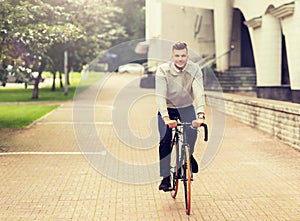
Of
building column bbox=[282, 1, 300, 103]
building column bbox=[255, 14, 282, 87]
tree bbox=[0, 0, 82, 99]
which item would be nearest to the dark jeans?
tree bbox=[0, 0, 82, 99]

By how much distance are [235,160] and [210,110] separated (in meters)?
11.7

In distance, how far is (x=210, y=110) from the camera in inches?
878

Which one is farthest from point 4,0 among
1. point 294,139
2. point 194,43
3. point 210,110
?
point 194,43

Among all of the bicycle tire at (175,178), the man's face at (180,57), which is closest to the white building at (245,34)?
the bicycle tire at (175,178)

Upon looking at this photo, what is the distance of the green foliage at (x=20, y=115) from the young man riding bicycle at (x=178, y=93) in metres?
9.99

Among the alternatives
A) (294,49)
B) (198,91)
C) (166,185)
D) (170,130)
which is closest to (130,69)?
(294,49)

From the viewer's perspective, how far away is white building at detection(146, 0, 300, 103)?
17975 millimetres

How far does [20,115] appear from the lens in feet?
65.2

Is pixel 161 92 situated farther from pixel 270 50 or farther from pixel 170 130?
pixel 270 50

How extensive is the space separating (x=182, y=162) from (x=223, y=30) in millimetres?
22627

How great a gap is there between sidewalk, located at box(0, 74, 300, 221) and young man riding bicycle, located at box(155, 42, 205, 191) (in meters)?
0.79

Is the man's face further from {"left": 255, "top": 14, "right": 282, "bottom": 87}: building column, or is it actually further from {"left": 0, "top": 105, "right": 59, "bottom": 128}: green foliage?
{"left": 255, "top": 14, "right": 282, "bottom": 87}: building column

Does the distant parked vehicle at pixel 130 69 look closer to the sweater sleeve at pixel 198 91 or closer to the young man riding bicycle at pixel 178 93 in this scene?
the young man riding bicycle at pixel 178 93

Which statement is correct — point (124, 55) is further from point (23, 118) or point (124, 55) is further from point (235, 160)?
point (235, 160)
